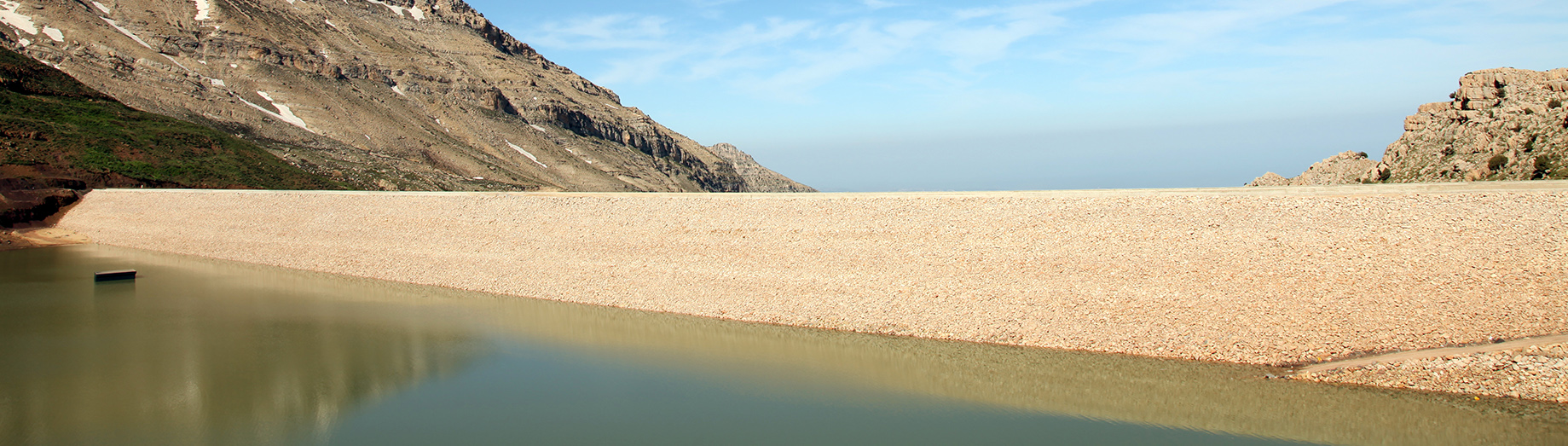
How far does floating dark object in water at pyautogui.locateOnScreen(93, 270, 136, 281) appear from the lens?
73.0 feet

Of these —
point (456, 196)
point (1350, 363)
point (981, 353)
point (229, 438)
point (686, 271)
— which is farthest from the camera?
point (456, 196)

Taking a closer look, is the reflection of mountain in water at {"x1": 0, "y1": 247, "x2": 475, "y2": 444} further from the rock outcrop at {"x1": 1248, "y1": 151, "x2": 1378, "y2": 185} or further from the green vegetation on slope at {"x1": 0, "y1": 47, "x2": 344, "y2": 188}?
the rock outcrop at {"x1": 1248, "y1": 151, "x2": 1378, "y2": 185}

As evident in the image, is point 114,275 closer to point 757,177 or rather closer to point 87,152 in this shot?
point 87,152

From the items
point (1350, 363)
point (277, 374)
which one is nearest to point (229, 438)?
point (277, 374)

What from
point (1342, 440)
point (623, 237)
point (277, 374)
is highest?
point (623, 237)

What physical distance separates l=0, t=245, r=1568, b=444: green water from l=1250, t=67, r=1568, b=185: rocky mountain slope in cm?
1447

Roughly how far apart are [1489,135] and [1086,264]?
17.9 meters

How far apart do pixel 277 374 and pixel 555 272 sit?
7.64m

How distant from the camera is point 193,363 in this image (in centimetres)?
1383

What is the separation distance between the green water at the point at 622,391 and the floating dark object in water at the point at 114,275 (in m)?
4.43

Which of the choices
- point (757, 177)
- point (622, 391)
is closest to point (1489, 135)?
point (622, 391)

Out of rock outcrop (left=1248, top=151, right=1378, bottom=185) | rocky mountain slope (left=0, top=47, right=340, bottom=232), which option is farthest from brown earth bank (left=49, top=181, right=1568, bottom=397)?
rocky mountain slope (left=0, top=47, right=340, bottom=232)

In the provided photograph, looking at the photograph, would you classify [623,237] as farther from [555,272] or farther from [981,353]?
[981,353]

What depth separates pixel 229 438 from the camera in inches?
405
